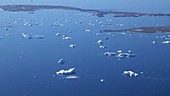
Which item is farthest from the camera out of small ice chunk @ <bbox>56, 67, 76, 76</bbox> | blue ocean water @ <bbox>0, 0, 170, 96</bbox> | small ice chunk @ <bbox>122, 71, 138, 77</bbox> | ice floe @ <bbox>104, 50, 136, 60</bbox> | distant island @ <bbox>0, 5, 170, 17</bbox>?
distant island @ <bbox>0, 5, 170, 17</bbox>

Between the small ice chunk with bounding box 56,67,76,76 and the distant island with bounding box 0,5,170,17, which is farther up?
the small ice chunk with bounding box 56,67,76,76

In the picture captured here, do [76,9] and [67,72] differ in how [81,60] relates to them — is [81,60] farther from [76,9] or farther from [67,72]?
[76,9]

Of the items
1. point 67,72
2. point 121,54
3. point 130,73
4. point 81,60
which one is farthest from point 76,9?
point 130,73

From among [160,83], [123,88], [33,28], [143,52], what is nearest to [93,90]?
[123,88]

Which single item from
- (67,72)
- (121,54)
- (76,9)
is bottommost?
(76,9)

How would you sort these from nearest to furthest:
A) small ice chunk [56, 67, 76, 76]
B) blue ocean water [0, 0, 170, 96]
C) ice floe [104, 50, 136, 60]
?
blue ocean water [0, 0, 170, 96]
small ice chunk [56, 67, 76, 76]
ice floe [104, 50, 136, 60]

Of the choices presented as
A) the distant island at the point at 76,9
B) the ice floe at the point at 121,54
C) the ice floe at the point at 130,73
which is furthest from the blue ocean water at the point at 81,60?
the distant island at the point at 76,9

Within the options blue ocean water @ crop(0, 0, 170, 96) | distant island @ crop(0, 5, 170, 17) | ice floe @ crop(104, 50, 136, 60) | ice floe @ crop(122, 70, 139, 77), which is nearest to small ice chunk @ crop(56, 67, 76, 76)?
blue ocean water @ crop(0, 0, 170, 96)

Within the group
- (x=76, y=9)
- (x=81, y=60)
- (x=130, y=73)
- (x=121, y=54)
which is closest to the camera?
(x=130, y=73)

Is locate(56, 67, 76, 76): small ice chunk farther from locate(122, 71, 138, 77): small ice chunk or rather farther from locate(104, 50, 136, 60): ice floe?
locate(104, 50, 136, 60): ice floe
